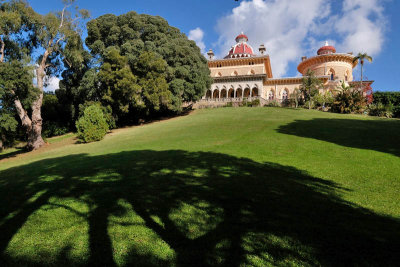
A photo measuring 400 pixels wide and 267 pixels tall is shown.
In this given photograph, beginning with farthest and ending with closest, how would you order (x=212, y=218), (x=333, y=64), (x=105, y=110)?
(x=333, y=64) < (x=105, y=110) < (x=212, y=218)

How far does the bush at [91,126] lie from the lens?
18594 millimetres

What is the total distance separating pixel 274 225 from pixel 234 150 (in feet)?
20.2

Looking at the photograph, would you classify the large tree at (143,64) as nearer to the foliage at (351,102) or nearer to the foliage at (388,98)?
the foliage at (351,102)

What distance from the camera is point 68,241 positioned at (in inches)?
129

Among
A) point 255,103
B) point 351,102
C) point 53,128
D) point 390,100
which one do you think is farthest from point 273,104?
point 53,128

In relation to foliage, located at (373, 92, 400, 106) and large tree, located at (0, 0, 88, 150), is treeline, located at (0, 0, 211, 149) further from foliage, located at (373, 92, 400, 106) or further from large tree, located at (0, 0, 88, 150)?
foliage, located at (373, 92, 400, 106)

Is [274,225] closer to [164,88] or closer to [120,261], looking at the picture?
[120,261]

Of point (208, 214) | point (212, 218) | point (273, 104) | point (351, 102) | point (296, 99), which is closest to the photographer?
point (212, 218)

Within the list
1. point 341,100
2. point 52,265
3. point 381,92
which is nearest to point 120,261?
point 52,265

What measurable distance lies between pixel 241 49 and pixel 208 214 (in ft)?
157

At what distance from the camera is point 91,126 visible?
742 inches

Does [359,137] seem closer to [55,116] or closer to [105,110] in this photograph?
[105,110]

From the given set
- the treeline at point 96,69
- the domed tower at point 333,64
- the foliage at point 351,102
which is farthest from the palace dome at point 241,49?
the foliage at point 351,102

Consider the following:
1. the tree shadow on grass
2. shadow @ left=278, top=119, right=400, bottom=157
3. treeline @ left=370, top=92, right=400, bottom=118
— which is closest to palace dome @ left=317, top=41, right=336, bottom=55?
treeline @ left=370, top=92, right=400, bottom=118
